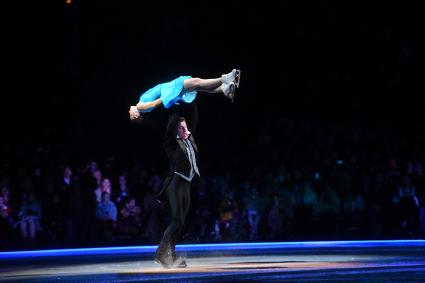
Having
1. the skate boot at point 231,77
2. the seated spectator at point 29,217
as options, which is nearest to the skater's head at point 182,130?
the skate boot at point 231,77

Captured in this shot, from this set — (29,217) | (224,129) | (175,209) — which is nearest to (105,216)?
(29,217)

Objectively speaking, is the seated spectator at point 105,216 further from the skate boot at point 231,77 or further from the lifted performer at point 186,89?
the skate boot at point 231,77

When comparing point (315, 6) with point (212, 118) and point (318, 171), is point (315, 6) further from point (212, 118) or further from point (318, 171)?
point (318, 171)

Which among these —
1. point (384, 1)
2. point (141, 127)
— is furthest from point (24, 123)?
point (384, 1)

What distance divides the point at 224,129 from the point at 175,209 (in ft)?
24.8

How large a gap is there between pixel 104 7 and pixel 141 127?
2569mm

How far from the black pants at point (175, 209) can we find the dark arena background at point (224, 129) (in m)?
1.90

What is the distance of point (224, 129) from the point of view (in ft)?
47.3

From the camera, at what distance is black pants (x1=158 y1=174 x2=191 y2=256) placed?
272 inches

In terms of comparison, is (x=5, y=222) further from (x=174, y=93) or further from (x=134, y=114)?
(x=174, y=93)

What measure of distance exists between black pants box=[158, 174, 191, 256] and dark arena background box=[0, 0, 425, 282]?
190cm

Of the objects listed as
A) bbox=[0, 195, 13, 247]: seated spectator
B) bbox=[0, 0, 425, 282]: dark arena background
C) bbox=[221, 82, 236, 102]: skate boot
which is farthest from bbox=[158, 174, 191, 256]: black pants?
bbox=[0, 195, 13, 247]: seated spectator

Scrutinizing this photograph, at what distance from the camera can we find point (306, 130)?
13.8m

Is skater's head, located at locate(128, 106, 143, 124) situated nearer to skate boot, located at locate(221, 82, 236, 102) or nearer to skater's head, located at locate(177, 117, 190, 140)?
skater's head, located at locate(177, 117, 190, 140)
